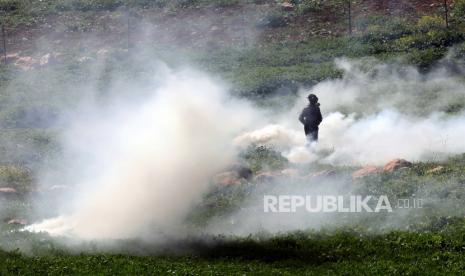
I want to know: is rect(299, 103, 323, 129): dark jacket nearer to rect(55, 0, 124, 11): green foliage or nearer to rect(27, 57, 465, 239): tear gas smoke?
rect(27, 57, 465, 239): tear gas smoke

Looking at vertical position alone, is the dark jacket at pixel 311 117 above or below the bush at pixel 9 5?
below

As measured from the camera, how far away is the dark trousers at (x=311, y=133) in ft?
77.8

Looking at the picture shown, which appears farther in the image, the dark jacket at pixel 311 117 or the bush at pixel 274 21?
the bush at pixel 274 21

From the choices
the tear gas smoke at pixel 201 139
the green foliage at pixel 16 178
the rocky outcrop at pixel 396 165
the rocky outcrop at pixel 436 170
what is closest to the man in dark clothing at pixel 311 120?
the tear gas smoke at pixel 201 139

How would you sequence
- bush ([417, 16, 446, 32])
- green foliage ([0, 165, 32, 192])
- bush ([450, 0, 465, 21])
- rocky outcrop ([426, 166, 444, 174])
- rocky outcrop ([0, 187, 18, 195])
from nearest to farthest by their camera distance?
rocky outcrop ([426, 166, 444, 174]) < rocky outcrop ([0, 187, 18, 195]) < green foliage ([0, 165, 32, 192]) < bush ([417, 16, 446, 32]) < bush ([450, 0, 465, 21])

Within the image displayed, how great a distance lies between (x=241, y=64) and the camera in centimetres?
3775

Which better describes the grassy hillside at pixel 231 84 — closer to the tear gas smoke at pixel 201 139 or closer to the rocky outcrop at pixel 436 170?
the rocky outcrop at pixel 436 170

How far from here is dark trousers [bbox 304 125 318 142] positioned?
2371cm

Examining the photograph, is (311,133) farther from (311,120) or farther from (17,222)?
(17,222)

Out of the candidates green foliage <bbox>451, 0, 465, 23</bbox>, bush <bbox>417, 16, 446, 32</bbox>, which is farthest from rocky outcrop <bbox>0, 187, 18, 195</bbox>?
green foliage <bbox>451, 0, 465, 23</bbox>

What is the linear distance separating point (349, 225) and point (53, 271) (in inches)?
248

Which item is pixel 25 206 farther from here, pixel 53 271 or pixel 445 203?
pixel 445 203

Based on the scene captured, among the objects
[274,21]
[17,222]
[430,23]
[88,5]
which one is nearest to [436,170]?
[17,222]

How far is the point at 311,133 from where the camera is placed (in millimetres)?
23734
